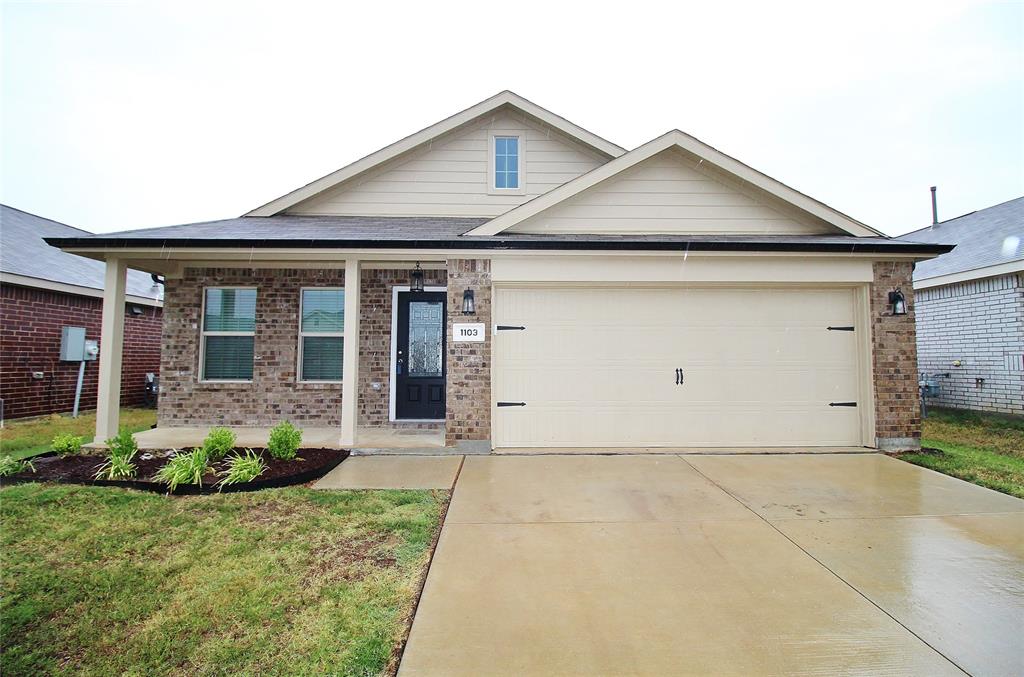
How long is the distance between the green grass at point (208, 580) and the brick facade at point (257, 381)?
3.32m

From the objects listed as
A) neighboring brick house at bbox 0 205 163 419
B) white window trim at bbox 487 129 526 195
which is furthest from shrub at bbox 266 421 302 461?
neighboring brick house at bbox 0 205 163 419

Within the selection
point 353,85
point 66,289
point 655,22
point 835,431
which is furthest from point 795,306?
point 353,85

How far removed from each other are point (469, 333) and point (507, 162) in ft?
13.8

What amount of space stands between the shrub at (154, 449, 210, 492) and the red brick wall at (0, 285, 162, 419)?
20.5ft

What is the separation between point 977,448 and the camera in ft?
22.2

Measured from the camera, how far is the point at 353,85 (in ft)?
51.4

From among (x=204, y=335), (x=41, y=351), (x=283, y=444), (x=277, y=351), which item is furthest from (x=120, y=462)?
(x=41, y=351)

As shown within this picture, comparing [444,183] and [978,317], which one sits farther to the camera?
[978,317]

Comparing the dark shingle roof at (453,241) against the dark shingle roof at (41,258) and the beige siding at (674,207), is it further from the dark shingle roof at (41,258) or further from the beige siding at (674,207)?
the dark shingle roof at (41,258)

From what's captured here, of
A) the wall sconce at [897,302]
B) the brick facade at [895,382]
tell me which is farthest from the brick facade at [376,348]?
the wall sconce at [897,302]

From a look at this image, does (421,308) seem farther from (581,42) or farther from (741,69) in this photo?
(741,69)

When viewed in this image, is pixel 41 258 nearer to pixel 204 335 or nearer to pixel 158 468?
pixel 204 335

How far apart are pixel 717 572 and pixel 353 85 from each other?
17623 mm

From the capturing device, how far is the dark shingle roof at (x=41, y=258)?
8.79 m
